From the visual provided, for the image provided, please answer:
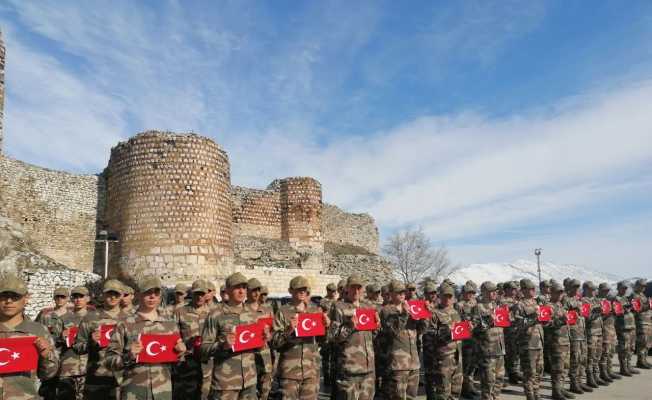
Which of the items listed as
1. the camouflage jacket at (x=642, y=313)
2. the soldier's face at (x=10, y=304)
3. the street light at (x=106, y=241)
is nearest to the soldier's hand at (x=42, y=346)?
the soldier's face at (x=10, y=304)

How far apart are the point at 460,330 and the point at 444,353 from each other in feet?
1.36

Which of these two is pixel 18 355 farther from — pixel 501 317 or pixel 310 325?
pixel 501 317

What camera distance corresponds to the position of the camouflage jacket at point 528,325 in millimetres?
7973

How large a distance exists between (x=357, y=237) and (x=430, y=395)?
104ft

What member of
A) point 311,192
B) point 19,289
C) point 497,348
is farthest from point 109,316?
point 311,192

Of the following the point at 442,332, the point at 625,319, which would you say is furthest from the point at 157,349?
the point at 625,319

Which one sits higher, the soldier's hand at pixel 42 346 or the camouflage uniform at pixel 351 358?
the soldier's hand at pixel 42 346

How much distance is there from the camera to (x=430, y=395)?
7332 mm

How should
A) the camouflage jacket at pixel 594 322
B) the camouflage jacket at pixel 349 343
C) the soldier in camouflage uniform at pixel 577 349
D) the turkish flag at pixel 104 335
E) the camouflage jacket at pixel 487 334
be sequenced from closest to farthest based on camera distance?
1. the turkish flag at pixel 104 335
2. the camouflage jacket at pixel 349 343
3. the camouflage jacket at pixel 487 334
4. the soldier in camouflage uniform at pixel 577 349
5. the camouflage jacket at pixel 594 322

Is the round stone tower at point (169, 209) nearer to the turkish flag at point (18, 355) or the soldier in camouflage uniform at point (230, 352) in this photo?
the soldier in camouflage uniform at point (230, 352)

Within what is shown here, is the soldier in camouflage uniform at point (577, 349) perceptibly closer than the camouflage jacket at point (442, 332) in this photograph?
No

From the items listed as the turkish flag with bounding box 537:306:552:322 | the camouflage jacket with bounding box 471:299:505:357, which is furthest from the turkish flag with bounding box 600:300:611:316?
the camouflage jacket with bounding box 471:299:505:357

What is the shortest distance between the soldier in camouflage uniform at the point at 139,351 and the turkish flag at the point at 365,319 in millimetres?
2147

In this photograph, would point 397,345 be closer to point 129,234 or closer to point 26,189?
point 129,234
